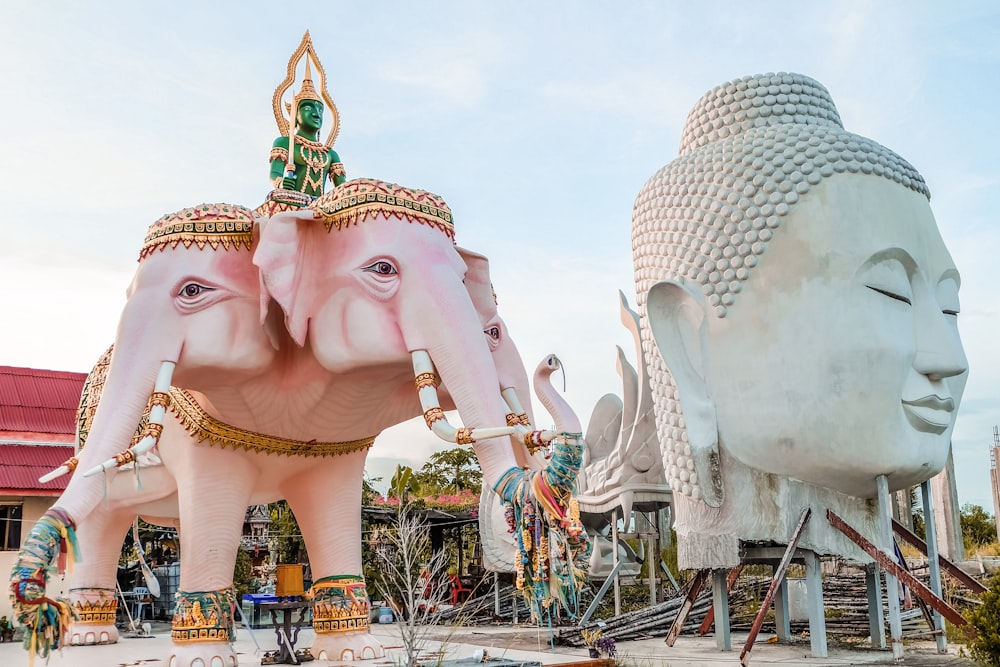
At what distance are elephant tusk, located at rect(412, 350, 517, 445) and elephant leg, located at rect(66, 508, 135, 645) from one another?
4.10m

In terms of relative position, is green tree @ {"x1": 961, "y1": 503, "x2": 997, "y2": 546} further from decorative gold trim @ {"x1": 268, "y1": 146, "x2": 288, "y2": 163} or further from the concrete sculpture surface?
decorative gold trim @ {"x1": 268, "y1": 146, "x2": 288, "y2": 163}

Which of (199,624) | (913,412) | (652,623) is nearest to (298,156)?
(199,624)

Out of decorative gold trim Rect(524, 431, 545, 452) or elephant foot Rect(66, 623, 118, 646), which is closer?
decorative gold trim Rect(524, 431, 545, 452)

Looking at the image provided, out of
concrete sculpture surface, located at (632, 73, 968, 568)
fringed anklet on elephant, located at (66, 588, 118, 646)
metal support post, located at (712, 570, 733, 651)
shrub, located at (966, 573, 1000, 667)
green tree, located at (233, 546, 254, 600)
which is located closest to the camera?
shrub, located at (966, 573, 1000, 667)

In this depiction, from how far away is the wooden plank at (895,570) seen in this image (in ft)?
24.1

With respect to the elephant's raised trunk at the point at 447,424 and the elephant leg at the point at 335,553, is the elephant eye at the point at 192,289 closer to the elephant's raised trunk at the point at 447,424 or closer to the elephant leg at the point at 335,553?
the elephant's raised trunk at the point at 447,424

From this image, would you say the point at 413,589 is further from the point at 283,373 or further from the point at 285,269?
the point at 285,269

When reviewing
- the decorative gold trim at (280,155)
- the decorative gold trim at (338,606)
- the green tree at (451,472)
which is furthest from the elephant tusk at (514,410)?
the green tree at (451,472)

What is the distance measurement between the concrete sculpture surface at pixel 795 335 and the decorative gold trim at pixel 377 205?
305 cm

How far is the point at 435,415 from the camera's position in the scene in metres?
5.18

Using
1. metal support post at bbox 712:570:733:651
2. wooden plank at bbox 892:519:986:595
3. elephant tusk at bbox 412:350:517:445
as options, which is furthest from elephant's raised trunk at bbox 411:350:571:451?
wooden plank at bbox 892:519:986:595

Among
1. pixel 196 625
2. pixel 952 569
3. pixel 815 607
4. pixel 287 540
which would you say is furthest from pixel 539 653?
pixel 287 540

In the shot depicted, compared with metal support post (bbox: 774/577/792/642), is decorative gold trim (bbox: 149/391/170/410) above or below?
above

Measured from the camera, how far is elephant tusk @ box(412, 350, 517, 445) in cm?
494
